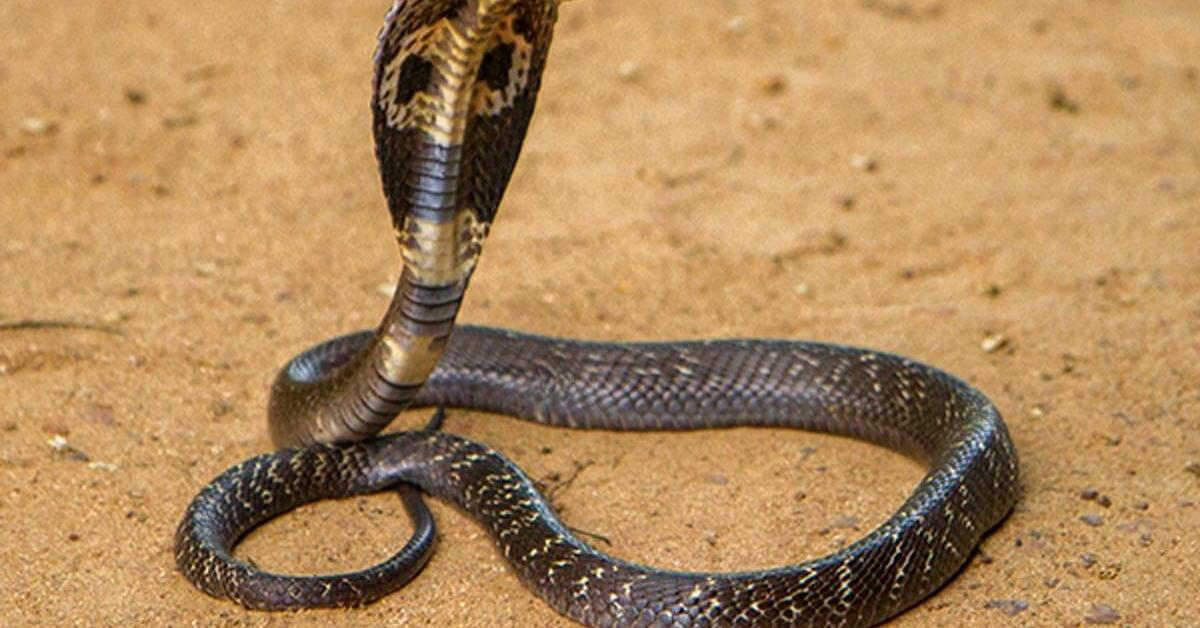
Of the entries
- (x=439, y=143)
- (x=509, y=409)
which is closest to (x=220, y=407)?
(x=509, y=409)

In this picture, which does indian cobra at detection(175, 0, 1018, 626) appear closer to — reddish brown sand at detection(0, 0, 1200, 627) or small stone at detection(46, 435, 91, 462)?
reddish brown sand at detection(0, 0, 1200, 627)

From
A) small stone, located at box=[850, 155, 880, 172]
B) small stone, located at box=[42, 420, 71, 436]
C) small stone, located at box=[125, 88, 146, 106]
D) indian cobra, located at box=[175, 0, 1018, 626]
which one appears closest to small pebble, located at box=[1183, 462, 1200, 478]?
indian cobra, located at box=[175, 0, 1018, 626]

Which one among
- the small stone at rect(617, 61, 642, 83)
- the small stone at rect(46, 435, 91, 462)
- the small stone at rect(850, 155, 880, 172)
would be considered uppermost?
the small stone at rect(46, 435, 91, 462)

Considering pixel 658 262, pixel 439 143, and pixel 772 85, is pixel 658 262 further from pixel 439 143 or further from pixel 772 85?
pixel 439 143

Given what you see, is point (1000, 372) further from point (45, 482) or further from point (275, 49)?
point (275, 49)

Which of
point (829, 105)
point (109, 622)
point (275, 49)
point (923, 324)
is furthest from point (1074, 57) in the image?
point (109, 622)
